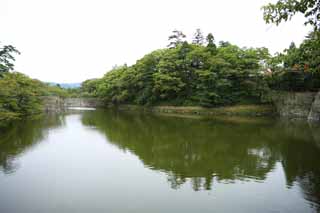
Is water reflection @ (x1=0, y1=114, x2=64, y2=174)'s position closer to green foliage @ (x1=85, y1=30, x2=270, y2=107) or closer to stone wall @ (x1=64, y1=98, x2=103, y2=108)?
green foliage @ (x1=85, y1=30, x2=270, y2=107)

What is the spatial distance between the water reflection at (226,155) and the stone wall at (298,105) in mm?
6194

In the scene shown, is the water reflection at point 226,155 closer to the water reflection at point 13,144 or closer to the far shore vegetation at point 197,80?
the water reflection at point 13,144

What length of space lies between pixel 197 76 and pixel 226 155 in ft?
61.2

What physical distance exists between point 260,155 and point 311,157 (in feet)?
4.94

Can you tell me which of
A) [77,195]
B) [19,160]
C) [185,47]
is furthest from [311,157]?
[185,47]

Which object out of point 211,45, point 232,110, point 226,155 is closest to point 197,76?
point 211,45

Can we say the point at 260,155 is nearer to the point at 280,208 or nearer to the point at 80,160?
the point at 280,208

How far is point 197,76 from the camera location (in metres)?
26.7

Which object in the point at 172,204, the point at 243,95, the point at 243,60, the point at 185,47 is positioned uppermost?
the point at 185,47

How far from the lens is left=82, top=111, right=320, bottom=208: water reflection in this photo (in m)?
6.39

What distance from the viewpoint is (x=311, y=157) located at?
821 centimetres

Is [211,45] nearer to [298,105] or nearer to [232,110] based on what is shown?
[232,110]

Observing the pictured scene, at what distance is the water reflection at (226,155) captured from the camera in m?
6.39

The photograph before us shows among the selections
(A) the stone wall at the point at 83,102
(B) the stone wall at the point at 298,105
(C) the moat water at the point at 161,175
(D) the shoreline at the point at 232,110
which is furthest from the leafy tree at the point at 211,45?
(A) the stone wall at the point at 83,102
